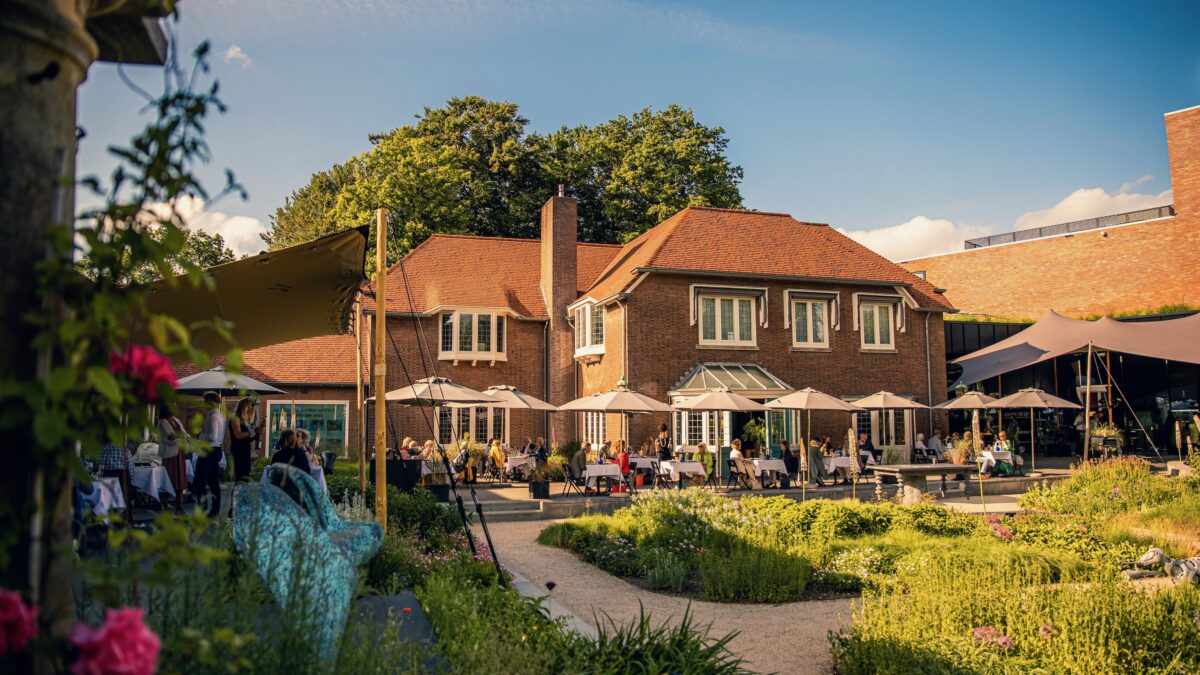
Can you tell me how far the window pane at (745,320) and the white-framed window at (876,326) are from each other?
4.09 metres

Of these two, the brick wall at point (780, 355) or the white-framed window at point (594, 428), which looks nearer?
the brick wall at point (780, 355)

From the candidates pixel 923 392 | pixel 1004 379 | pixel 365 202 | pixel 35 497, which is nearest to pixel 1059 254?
pixel 1004 379

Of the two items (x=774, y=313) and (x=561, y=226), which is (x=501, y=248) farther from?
(x=774, y=313)

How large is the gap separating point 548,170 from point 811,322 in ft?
61.6

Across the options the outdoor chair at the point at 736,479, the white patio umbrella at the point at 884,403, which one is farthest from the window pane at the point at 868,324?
the outdoor chair at the point at 736,479

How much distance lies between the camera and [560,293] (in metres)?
30.2

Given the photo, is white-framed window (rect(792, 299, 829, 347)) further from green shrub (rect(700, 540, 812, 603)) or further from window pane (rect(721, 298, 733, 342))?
green shrub (rect(700, 540, 812, 603))

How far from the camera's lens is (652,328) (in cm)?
2633

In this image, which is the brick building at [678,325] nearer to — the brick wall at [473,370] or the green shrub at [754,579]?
the brick wall at [473,370]

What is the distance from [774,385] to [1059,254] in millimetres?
25159

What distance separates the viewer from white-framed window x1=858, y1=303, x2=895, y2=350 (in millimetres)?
29062

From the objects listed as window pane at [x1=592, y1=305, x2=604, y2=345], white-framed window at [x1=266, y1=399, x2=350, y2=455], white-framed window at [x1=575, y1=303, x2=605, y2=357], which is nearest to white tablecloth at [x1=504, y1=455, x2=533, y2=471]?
white-framed window at [x1=575, y1=303, x2=605, y2=357]

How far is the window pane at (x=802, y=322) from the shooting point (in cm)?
2830

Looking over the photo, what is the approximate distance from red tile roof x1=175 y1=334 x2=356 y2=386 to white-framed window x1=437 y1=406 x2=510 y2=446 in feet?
12.8
